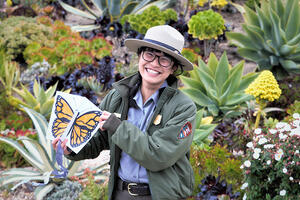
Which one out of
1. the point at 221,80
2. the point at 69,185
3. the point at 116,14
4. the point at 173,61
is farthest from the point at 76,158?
the point at 116,14

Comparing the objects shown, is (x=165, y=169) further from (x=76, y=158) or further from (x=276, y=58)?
(x=276, y=58)

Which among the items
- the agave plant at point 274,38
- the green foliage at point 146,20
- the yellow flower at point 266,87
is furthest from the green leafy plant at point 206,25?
the yellow flower at point 266,87

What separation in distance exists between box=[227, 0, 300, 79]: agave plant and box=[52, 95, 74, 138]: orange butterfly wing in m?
4.15

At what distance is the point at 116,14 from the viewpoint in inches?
334

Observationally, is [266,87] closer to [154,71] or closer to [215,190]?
[215,190]

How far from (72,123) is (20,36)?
238 inches

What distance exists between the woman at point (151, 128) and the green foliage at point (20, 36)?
546cm

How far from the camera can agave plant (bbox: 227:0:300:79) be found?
5.55m

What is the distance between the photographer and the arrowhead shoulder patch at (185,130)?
1.93 meters

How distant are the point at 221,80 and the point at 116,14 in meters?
4.20

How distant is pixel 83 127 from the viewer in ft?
6.64

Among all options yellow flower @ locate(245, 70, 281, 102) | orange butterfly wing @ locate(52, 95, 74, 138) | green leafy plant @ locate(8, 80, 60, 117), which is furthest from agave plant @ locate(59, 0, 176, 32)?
orange butterfly wing @ locate(52, 95, 74, 138)

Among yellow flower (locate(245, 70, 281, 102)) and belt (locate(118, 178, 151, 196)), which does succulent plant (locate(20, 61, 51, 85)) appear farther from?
belt (locate(118, 178, 151, 196))

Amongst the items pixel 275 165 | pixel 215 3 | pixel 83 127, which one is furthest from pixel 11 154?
pixel 215 3
